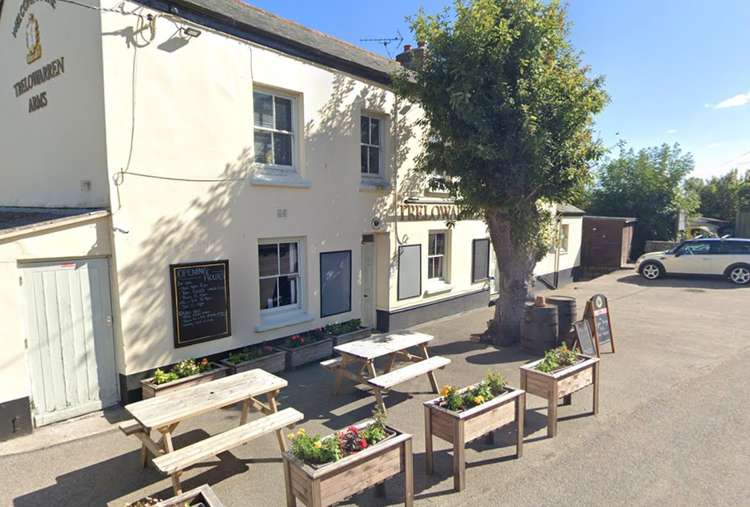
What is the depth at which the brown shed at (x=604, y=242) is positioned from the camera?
20062mm

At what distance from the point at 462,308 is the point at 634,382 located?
5661mm

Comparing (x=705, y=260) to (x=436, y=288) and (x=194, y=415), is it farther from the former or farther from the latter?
(x=194, y=415)

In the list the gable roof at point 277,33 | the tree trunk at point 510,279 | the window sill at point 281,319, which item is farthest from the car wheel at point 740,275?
the window sill at point 281,319

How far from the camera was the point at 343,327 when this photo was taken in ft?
30.2

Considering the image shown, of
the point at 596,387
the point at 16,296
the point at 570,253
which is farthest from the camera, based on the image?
the point at 570,253

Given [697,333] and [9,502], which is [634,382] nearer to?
[697,333]

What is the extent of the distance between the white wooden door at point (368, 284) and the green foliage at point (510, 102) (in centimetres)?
279

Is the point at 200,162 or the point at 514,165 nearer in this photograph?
the point at 200,162

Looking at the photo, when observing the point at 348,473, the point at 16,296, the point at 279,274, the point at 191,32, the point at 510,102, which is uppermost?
the point at 191,32

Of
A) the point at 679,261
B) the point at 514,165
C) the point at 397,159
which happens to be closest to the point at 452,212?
the point at 397,159

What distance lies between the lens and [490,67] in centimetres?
793

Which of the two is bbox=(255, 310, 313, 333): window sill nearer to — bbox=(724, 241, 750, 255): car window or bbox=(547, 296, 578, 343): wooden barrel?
bbox=(547, 296, 578, 343): wooden barrel

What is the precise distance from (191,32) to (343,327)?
5959mm

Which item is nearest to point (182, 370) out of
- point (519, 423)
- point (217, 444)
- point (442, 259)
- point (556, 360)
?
point (217, 444)
